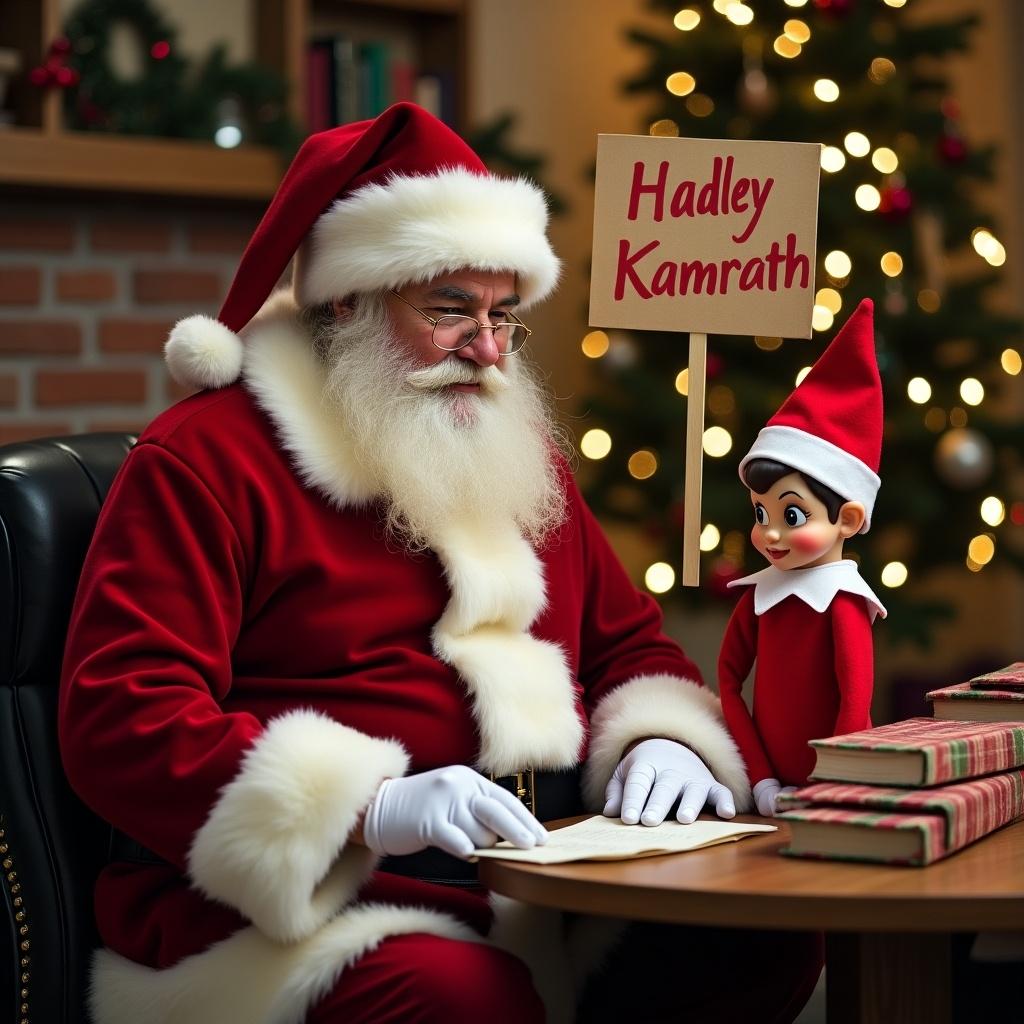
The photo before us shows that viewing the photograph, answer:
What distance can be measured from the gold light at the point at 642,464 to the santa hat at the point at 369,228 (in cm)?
200

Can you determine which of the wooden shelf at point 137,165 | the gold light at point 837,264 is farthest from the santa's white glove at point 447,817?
the gold light at point 837,264

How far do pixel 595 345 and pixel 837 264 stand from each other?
0.68 m

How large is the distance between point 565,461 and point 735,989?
0.71 meters

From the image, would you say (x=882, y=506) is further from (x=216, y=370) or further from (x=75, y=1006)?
(x=75, y=1006)

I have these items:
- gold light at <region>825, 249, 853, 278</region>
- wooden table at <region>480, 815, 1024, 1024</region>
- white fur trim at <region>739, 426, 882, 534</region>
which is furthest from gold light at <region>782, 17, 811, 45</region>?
wooden table at <region>480, 815, 1024, 1024</region>

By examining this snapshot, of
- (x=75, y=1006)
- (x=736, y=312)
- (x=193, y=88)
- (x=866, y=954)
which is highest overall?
(x=193, y=88)

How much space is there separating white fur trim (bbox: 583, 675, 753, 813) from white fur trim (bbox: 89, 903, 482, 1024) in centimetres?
29

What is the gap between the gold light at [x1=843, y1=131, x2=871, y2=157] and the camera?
3.72m

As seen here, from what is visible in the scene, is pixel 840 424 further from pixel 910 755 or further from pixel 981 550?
pixel 981 550

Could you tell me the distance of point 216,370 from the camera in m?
1.77

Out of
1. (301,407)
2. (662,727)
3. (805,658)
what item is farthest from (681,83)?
(805,658)

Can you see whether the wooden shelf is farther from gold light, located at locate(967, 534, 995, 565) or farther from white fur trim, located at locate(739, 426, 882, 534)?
white fur trim, located at locate(739, 426, 882, 534)

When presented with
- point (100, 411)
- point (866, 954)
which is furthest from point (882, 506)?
point (866, 954)

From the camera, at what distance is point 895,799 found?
52.6 inches
